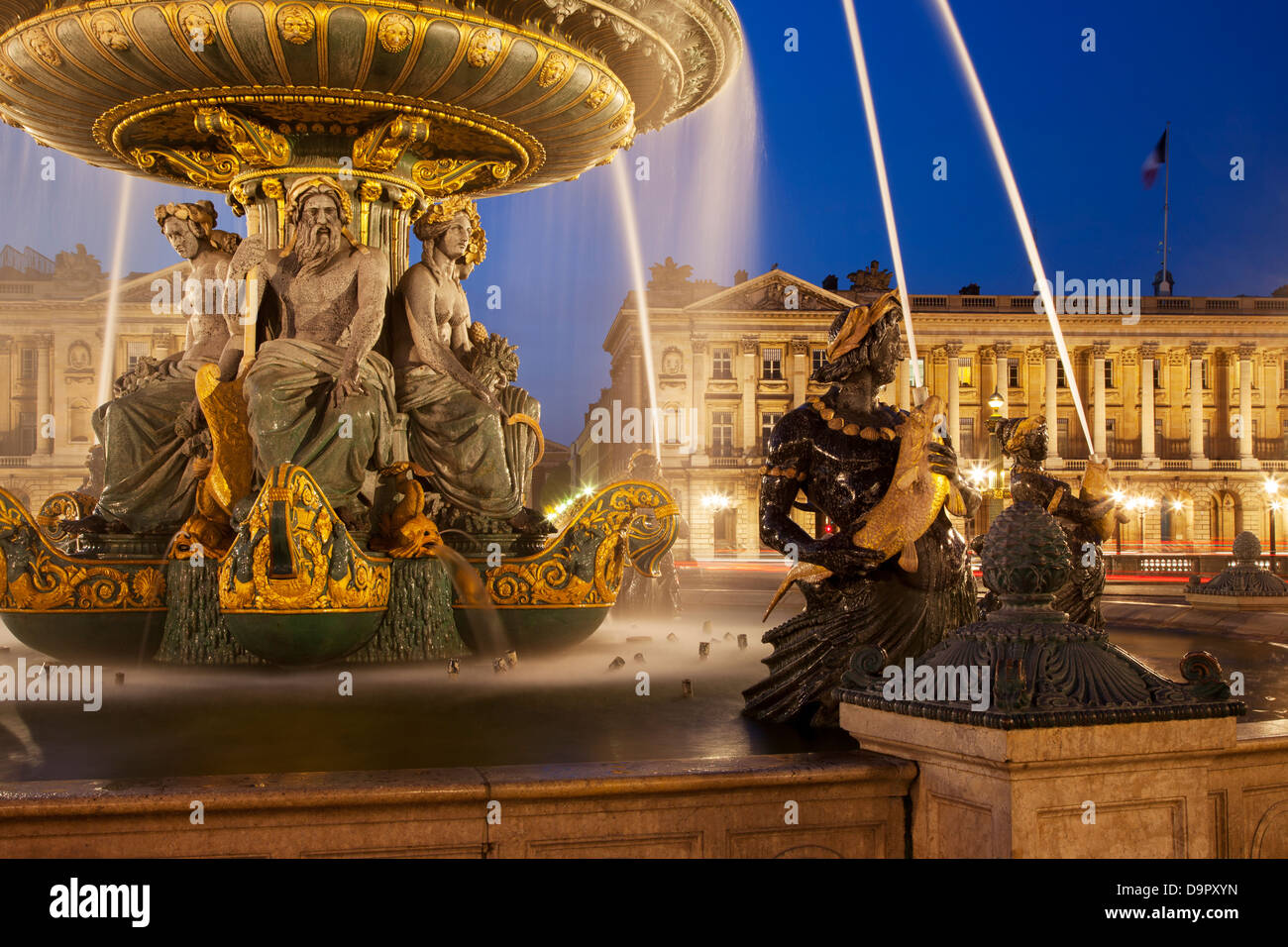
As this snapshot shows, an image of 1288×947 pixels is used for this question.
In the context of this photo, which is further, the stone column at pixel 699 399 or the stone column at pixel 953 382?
the stone column at pixel 953 382

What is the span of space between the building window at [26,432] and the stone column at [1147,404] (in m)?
56.4

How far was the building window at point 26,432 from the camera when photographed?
5579 cm

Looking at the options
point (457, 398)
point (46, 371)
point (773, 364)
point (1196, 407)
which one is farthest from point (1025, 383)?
point (457, 398)

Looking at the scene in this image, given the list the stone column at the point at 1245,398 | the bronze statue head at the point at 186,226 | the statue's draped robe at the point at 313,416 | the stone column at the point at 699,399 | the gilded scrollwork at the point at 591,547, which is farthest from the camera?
the stone column at the point at 1245,398

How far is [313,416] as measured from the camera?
20.4 feet

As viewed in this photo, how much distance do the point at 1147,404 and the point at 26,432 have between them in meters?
57.6

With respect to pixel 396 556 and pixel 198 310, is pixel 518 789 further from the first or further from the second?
pixel 198 310

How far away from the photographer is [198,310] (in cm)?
699

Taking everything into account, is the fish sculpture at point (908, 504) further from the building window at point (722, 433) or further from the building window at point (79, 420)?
the building window at point (722, 433)

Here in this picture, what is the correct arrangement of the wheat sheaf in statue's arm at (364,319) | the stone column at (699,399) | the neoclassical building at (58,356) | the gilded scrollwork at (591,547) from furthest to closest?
the stone column at (699,399) → the neoclassical building at (58,356) → the gilded scrollwork at (591,547) → the wheat sheaf in statue's arm at (364,319)

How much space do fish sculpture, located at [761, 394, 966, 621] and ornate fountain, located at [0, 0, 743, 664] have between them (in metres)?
2.44

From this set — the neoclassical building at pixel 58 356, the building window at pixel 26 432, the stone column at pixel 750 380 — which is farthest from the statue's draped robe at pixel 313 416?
the stone column at pixel 750 380

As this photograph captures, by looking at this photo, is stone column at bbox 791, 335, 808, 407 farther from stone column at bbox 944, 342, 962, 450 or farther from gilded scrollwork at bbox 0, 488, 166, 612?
gilded scrollwork at bbox 0, 488, 166, 612

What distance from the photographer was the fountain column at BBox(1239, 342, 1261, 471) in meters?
68.8
